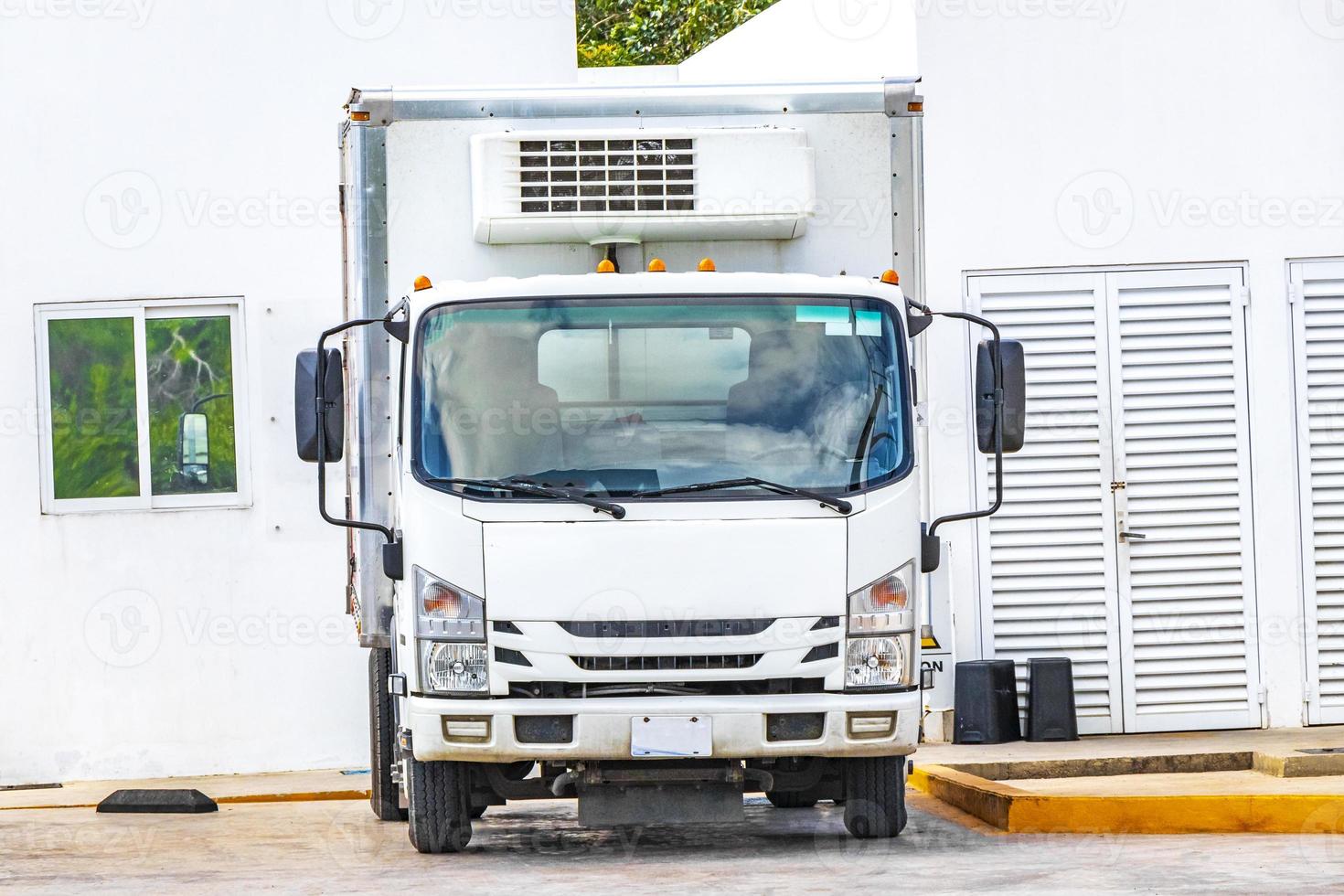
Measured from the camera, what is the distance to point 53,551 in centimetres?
1216

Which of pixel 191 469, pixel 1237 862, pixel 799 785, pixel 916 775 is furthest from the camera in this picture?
pixel 191 469

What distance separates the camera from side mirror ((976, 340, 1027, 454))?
7512 mm

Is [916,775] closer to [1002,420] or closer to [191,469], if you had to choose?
[1002,420]

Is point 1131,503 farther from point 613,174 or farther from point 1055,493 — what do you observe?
point 613,174

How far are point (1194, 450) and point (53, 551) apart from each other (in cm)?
704

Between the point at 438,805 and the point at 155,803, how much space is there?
342 centimetres

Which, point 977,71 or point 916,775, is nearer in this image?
point 916,775

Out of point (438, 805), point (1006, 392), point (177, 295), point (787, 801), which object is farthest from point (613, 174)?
point (177, 295)

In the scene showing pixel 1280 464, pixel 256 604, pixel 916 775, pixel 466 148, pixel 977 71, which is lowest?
pixel 916 775

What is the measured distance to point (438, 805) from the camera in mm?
7711

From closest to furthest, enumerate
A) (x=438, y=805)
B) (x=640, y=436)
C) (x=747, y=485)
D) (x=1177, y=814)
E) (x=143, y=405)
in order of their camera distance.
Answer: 1. (x=747, y=485)
2. (x=640, y=436)
3. (x=438, y=805)
4. (x=1177, y=814)
5. (x=143, y=405)

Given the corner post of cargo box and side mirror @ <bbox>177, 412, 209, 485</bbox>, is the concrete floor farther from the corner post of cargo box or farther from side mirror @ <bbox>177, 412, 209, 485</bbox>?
side mirror @ <bbox>177, 412, 209, 485</bbox>

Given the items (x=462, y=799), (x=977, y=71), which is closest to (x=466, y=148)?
(x=462, y=799)

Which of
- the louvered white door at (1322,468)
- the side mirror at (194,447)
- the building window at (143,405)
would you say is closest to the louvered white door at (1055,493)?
the louvered white door at (1322,468)
